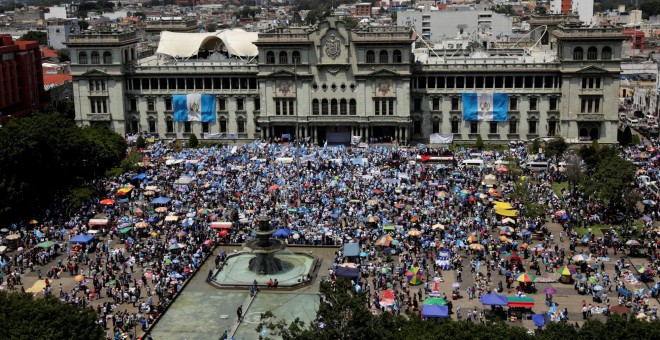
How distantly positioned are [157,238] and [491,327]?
3882cm

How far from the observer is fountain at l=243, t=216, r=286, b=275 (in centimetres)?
6856

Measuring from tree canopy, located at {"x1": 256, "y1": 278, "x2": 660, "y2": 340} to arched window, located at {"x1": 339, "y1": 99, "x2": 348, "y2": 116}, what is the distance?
2952 inches

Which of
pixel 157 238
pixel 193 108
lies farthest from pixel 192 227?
pixel 193 108

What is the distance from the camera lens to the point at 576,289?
213 feet

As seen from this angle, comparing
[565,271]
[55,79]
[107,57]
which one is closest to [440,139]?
[107,57]

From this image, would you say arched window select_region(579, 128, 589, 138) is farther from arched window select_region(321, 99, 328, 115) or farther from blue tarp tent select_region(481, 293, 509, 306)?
blue tarp tent select_region(481, 293, 509, 306)

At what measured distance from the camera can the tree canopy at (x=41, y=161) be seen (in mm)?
83062

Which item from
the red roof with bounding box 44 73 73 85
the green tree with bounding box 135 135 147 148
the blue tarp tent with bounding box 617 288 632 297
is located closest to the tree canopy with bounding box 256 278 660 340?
the blue tarp tent with bounding box 617 288 632 297

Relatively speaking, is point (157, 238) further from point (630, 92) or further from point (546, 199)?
point (630, 92)

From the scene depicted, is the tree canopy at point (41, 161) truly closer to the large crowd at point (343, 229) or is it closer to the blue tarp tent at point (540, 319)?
the large crowd at point (343, 229)

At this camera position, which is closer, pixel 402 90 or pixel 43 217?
pixel 43 217

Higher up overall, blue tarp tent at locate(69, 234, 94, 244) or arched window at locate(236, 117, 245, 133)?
arched window at locate(236, 117, 245, 133)

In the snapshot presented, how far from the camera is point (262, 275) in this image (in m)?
69.6

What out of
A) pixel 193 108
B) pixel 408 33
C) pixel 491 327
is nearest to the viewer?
pixel 491 327
